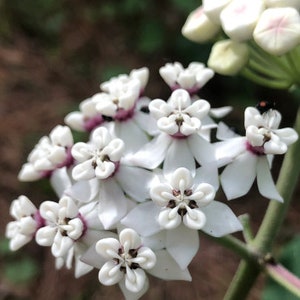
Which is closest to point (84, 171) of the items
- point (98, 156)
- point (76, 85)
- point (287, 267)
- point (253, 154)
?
point (98, 156)

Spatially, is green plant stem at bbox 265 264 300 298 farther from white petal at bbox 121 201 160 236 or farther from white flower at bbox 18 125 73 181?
white flower at bbox 18 125 73 181

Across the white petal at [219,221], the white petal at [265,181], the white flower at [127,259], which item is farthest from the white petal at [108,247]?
the white petal at [265,181]

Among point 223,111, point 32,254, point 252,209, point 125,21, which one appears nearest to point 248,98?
point 252,209

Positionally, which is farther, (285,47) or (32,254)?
(32,254)

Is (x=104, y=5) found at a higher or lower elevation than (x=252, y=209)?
higher

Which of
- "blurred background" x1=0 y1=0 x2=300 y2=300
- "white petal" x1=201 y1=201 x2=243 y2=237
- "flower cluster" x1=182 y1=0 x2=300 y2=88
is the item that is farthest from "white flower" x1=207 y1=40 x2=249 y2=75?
"blurred background" x1=0 y1=0 x2=300 y2=300

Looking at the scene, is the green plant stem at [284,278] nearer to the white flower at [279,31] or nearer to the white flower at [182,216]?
the white flower at [182,216]

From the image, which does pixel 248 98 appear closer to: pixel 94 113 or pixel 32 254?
pixel 32 254
